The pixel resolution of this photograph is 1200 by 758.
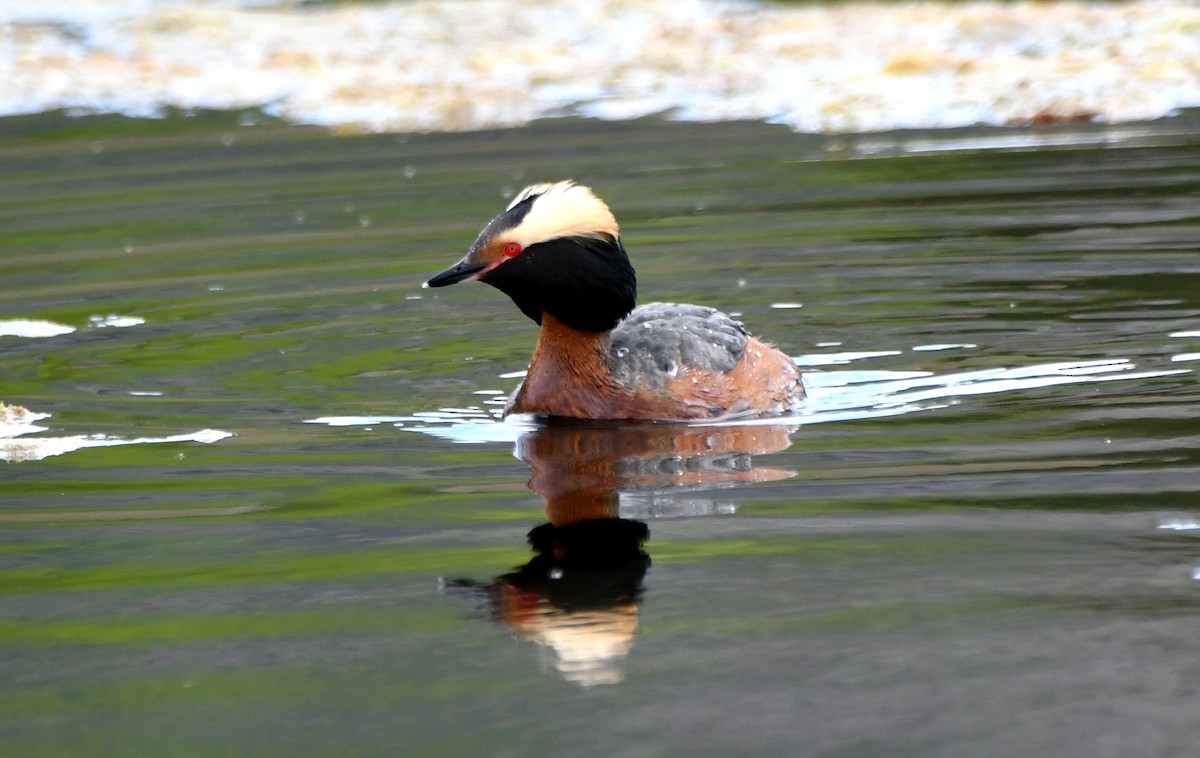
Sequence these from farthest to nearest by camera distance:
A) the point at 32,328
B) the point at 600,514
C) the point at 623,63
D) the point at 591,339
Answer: the point at 623,63 < the point at 32,328 < the point at 591,339 < the point at 600,514

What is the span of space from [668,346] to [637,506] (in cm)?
185

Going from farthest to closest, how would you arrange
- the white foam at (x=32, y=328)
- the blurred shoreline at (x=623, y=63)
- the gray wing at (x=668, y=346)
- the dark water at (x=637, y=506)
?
1. the blurred shoreline at (x=623, y=63)
2. the white foam at (x=32, y=328)
3. the gray wing at (x=668, y=346)
4. the dark water at (x=637, y=506)

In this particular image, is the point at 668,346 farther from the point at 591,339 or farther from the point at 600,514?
the point at 600,514

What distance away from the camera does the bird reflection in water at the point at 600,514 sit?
461 cm

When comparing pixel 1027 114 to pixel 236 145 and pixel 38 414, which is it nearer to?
pixel 236 145

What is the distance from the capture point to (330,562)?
5.39 meters

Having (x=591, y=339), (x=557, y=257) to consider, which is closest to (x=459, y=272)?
(x=557, y=257)

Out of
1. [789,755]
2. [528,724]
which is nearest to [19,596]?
[528,724]

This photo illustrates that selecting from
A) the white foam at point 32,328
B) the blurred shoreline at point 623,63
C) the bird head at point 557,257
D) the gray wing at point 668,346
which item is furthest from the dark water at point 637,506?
the blurred shoreline at point 623,63

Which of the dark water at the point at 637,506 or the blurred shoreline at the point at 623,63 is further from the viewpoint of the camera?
the blurred shoreline at the point at 623,63

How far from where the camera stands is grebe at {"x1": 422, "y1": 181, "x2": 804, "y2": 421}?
730 centimetres

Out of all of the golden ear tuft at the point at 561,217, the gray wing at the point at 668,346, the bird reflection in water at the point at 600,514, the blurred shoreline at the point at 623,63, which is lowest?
the bird reflection in water at the point at 600,514

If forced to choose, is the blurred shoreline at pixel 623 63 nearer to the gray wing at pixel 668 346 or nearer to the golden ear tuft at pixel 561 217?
the gray wing at pixel 668 346

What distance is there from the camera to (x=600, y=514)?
18.9 feet
